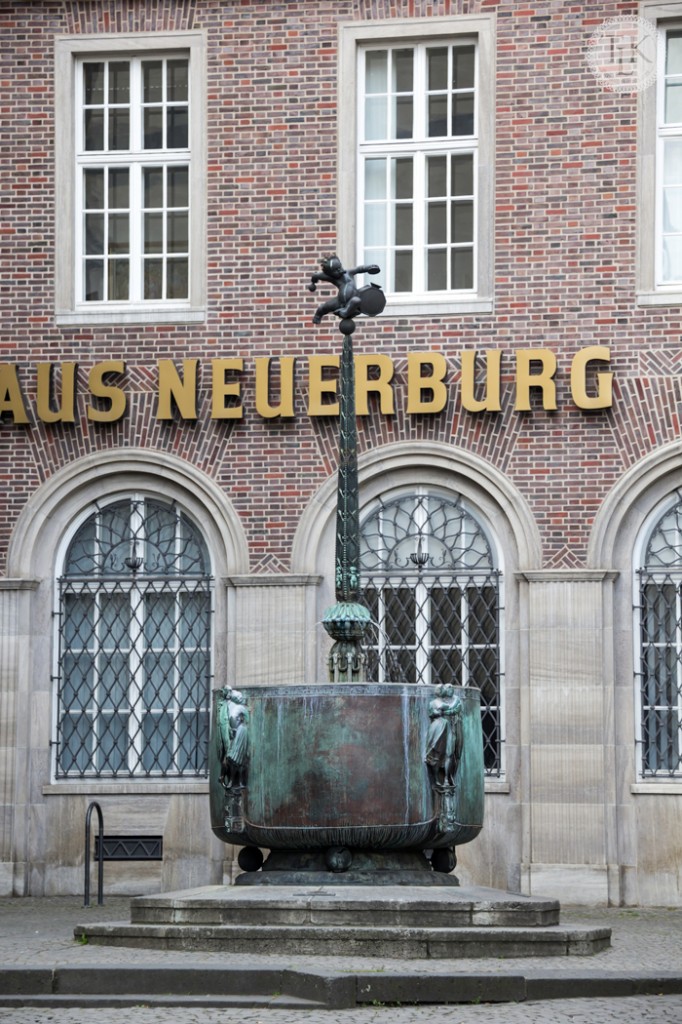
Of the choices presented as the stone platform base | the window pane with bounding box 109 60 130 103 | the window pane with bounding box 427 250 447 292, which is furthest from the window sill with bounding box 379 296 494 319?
the stone platform base

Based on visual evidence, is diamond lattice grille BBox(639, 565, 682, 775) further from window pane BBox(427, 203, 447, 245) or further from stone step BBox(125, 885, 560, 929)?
stone step BBox(125, 885, 560, 929)

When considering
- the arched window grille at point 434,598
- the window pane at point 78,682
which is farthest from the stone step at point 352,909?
the window pane at point 78,682

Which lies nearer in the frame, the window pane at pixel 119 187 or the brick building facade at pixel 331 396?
the brick building facade at pixel 331 396

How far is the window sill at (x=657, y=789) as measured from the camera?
60.0ft

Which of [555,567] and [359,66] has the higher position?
[359,66]

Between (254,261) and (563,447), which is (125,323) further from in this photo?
(563,447)

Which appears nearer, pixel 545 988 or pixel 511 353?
pixel 545 988

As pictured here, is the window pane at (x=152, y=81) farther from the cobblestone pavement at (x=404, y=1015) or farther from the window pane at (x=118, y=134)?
the cobblestone pavement at (x=404, y=1015)

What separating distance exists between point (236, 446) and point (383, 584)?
1.85 m

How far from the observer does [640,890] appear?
18.3 m

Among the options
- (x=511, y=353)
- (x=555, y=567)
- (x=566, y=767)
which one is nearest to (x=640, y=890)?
(x=566, y=767)

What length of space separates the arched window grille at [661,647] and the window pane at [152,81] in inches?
247

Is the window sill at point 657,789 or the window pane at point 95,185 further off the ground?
the window pane at point 95,185

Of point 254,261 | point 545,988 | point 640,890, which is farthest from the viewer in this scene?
point 254,261
